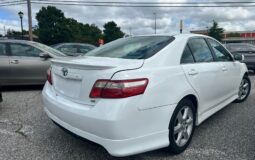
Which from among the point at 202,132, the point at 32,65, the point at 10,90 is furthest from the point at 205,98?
the point at 10,90

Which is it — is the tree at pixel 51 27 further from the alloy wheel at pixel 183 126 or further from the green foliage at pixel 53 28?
the alloy wheel at pixel 183 126

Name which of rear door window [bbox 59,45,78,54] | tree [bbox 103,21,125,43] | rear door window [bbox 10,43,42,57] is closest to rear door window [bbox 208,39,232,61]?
rear door window [bbox 10,43,42,57]

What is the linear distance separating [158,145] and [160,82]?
659mm

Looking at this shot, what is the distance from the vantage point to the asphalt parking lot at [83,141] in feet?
8.98

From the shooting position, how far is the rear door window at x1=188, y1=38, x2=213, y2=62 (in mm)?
3193

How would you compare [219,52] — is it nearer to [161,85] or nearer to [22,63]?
[161,85]

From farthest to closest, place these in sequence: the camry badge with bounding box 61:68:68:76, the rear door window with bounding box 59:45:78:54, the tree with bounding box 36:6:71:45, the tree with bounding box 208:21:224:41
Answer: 1. the tree with bounding box 208:21:224:41
2. the tree with bounding box 36:6:71:45
3. the rear door window with bounding box 59:45:78:54
4. the camry badge with bounding box 61:68:68:76

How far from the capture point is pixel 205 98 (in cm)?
321

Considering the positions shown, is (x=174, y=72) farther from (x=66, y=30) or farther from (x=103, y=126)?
(x=66, y=30)

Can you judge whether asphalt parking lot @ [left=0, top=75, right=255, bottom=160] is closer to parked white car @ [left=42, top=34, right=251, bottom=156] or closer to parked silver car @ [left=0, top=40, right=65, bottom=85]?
parked white car @ [left=42, top=34, right=251, bottom=156]

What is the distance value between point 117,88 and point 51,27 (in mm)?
51473

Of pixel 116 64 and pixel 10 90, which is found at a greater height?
pixel 116 64

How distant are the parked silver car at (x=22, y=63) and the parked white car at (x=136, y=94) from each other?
322 cm

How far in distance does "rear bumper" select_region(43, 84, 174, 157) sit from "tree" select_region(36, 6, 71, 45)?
46.8m
